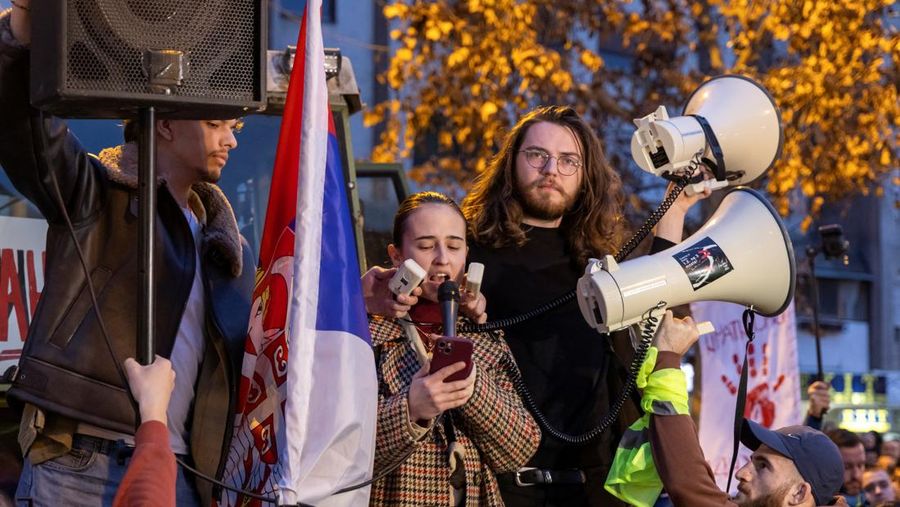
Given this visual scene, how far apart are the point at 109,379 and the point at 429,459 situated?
2.84ft

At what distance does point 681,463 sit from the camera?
3543 millimetres

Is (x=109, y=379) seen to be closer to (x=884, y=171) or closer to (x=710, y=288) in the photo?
(x=710, y=288)

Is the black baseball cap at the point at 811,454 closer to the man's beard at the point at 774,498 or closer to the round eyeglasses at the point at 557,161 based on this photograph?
the man's beard at the point at 774,498

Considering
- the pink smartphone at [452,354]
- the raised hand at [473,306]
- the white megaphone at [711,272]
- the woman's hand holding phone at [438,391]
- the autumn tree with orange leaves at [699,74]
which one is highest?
the autumn tree with orange leaves at [699,74]

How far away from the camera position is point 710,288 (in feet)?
12.1

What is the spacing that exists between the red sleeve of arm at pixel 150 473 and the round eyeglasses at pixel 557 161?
63.7 inches

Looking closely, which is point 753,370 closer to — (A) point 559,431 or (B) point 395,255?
(A) point 559,431

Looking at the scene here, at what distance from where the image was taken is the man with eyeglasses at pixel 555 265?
393cm

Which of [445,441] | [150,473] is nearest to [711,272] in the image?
[445,441]

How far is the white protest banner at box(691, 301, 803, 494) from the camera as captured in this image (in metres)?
8.77

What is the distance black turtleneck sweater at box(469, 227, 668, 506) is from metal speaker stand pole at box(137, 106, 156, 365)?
1190mm

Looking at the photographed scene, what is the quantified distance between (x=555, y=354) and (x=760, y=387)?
202 inches

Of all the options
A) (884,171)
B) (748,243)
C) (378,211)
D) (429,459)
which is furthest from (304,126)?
(884,171)

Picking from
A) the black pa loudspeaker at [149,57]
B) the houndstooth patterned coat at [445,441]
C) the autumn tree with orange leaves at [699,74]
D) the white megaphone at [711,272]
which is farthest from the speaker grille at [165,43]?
the autumn tree with orange leaves at [699,74]
